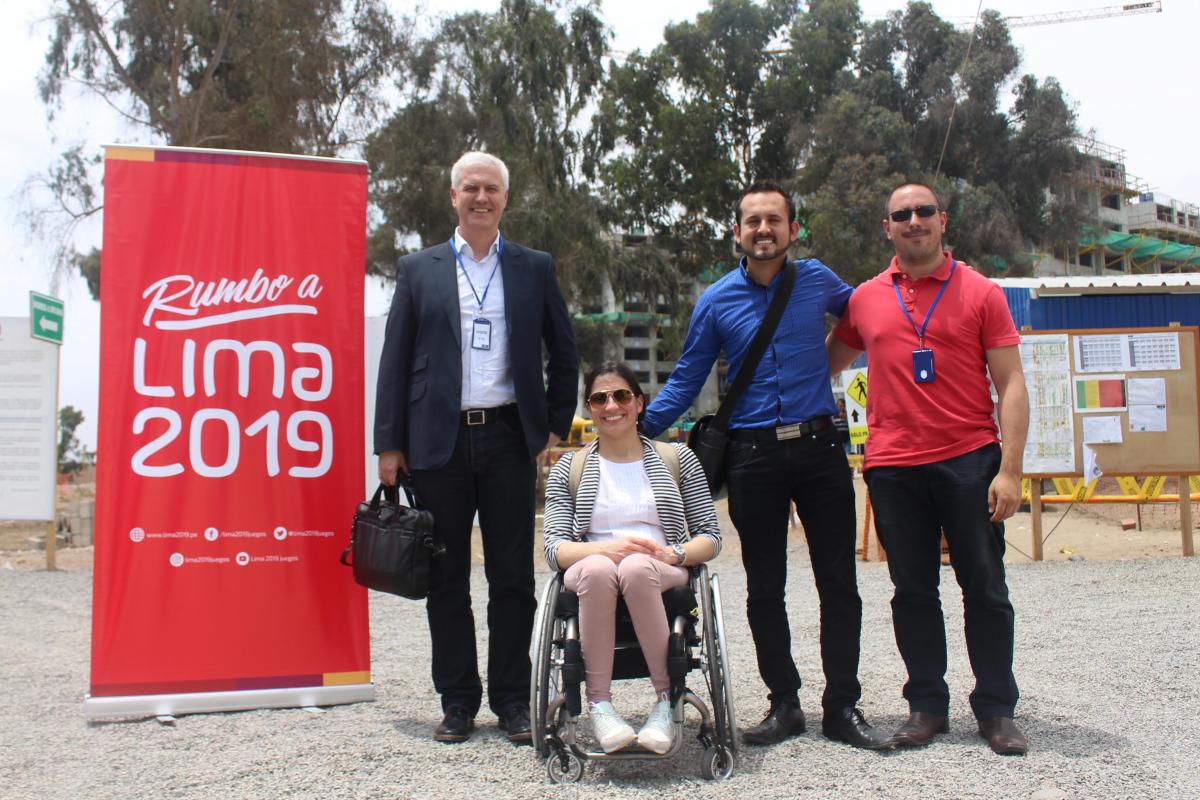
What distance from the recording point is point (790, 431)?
3.56m

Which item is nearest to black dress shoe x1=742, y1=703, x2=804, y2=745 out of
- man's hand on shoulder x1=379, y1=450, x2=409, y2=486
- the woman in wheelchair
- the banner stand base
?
the woman in wheelchair

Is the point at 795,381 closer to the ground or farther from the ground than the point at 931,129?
closer to the ground

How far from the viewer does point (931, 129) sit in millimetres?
31719

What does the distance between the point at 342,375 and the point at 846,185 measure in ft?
86.2

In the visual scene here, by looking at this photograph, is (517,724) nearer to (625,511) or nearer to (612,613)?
(612,613)

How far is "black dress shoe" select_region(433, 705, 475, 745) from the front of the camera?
3.71 metres

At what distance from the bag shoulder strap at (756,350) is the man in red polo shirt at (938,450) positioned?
290 mm

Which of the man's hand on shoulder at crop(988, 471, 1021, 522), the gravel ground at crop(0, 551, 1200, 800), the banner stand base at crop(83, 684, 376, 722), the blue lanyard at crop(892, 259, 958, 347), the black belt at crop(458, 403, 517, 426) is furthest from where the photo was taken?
the banner stand base at crop(83, 684, 376, 722)

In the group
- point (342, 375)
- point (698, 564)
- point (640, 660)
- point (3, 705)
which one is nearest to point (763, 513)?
point (698, 564)

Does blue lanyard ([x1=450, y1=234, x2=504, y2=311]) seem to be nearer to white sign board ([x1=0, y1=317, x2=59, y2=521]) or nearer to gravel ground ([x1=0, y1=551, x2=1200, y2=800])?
gravel ground ([x1=0, y1=551, x2=1200, y2=800])

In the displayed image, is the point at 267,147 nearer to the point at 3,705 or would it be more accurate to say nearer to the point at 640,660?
the point at 3,705

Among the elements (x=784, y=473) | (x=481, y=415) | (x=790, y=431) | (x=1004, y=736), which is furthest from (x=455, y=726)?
(x=1004, y=736)

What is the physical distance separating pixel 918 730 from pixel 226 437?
283 centimetres

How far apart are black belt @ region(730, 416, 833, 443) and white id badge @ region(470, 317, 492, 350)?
0.94 m
